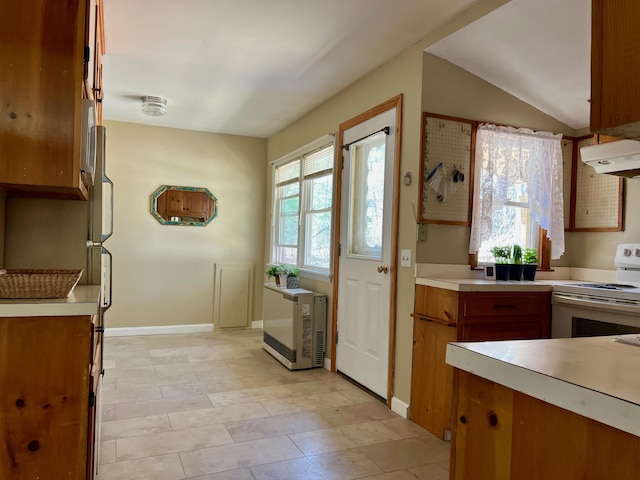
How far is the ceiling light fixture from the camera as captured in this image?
4332 millimetres

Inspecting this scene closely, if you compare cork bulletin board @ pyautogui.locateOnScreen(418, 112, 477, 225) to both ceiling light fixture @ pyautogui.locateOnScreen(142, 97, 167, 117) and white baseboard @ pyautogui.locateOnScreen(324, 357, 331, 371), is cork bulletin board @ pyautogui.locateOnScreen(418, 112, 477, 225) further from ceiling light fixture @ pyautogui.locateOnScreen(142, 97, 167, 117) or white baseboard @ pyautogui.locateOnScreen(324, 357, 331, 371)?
ceiling light fixture @ pyautogui.locateOnScreen(142, 97, 167, 117)

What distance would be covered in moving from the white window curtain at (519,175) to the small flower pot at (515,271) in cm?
24

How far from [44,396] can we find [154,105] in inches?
134

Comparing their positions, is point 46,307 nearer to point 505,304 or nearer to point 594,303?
point 505,304

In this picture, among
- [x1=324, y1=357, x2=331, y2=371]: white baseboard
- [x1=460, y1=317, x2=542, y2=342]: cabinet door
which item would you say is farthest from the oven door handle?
[x1=324, y1=357, x2=331, y2=371]: white baseboard

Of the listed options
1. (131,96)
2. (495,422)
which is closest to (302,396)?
(495,422)

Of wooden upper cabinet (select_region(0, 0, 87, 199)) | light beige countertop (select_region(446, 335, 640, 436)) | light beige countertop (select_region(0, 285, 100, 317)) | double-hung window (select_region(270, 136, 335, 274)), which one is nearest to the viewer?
light beige countertop (select_region(446, 335, 640, 436))

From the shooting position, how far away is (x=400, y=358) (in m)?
3.05

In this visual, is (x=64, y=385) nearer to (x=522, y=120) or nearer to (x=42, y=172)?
(x=42, y=172)

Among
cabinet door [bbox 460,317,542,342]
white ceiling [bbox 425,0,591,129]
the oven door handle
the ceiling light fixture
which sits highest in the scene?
the ceiling light fixture

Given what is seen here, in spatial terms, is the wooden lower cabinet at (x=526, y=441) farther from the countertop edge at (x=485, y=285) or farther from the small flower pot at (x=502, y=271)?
the small flower pot at (x=502, y=271)

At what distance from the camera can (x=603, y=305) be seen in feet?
7.88

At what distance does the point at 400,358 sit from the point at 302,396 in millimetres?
809

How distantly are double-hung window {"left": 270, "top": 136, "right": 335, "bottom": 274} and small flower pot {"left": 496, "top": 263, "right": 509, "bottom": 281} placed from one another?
1611 millimetres
